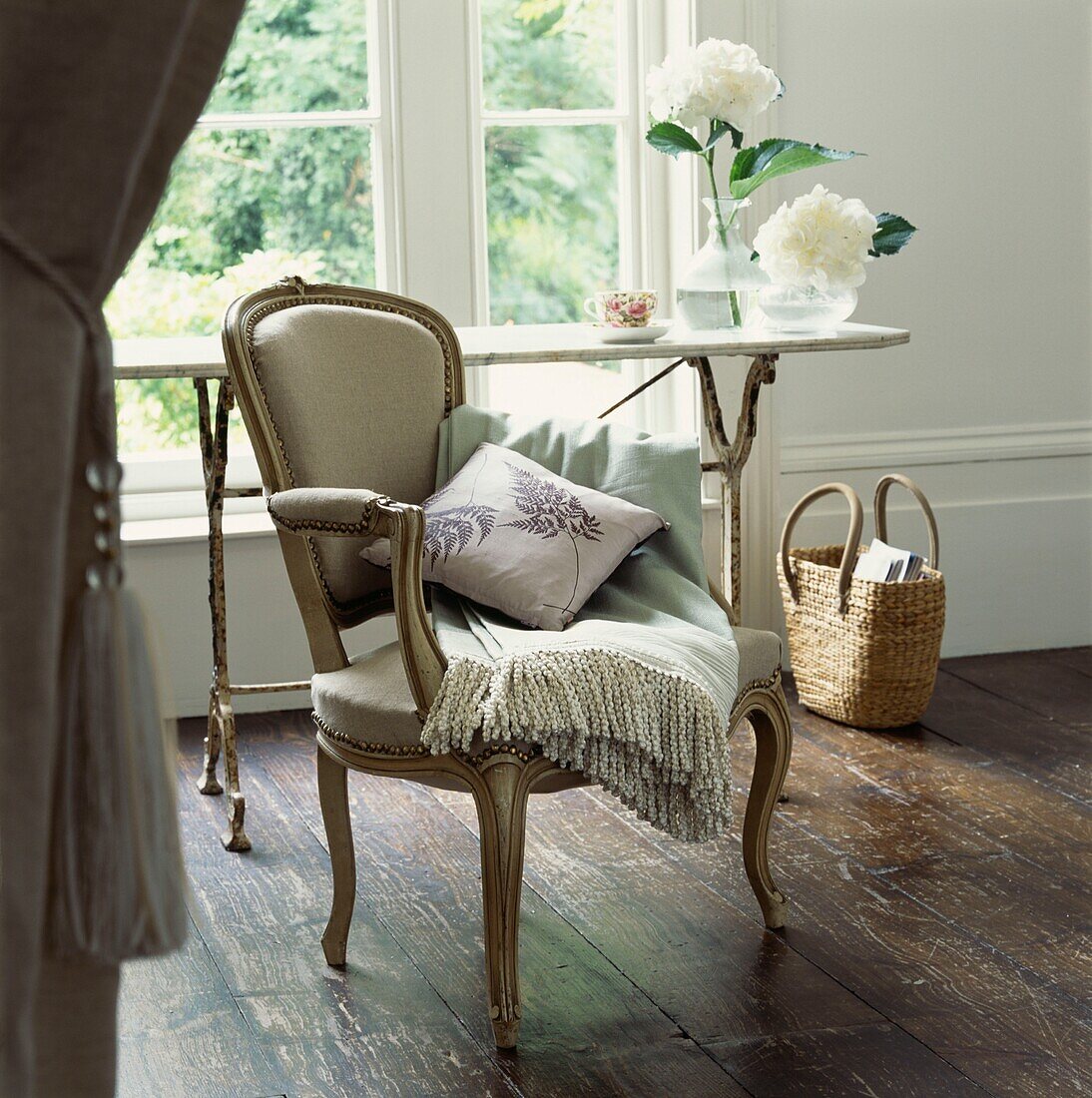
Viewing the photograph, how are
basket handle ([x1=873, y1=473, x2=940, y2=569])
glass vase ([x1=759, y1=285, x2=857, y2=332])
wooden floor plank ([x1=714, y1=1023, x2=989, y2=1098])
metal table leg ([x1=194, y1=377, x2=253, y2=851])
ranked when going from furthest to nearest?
basket handle ([x1=873, y1=473, x2=940, y2=569])
glass vase ([x1=759, y1=285, x2=857, y2=332])
metal table leg ([x1=194, y1=377, x2=253, y2=851])
wooden floor plank ([x1=714, y1=1023, x2=989, y2=1098])

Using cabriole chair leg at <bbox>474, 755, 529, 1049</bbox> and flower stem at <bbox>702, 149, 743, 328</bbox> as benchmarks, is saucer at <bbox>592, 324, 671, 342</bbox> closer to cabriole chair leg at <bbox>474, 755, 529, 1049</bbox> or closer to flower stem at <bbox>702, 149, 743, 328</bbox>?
flower stem at <bbox>702, 149, 743, 328</bbox>

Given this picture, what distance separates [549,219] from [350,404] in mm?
1660

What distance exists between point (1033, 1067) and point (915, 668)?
1.46 m

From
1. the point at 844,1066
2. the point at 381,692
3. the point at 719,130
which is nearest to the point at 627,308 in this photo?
the point at 719,130

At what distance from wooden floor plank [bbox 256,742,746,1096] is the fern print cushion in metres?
A: 0.52

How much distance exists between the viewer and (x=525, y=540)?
2.12m

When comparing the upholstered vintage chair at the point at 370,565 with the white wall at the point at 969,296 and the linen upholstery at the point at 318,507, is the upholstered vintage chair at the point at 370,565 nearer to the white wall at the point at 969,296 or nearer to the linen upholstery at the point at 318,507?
the linen upholstery at the point at 318,507

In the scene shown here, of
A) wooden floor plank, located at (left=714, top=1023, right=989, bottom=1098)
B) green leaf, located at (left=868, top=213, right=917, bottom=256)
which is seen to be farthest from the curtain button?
green leaf, located at (left=868, top=213, right=917, bottom=256)

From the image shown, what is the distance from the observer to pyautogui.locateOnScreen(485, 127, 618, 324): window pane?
3691 mm

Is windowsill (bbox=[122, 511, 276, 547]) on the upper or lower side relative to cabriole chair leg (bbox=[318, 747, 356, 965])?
upper

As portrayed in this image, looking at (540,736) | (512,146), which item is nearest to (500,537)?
(540,736)

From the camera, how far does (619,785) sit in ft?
→ 6.19

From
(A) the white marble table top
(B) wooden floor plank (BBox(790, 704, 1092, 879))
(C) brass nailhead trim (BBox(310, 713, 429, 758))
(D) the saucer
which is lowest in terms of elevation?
(B) wooden floor plank (BBox(790, 704, 1092, 879))

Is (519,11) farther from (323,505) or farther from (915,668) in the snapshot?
(323,505)
